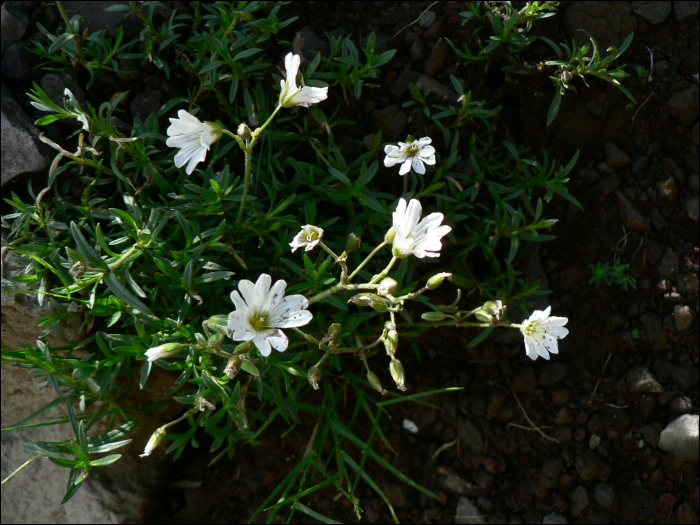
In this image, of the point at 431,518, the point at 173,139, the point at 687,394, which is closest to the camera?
the point at 173,139

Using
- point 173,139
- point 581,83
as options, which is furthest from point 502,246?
point 173,139

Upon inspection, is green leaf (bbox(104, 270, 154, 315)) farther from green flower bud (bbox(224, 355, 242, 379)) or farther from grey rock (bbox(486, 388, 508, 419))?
grey rock (bbox(486, 388, 508, 419))

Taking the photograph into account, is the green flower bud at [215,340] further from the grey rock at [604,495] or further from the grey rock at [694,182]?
the grey rock at [694,182]

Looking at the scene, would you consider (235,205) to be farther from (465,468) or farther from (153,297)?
(465,468)

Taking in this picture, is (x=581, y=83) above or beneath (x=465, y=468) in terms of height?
above

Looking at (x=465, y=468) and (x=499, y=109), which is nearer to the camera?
(x=499, y=109)

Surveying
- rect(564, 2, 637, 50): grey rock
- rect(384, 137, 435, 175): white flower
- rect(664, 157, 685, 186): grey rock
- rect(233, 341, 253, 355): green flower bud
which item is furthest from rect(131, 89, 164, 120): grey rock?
rect(664, 157, 685, 186): grey rock
